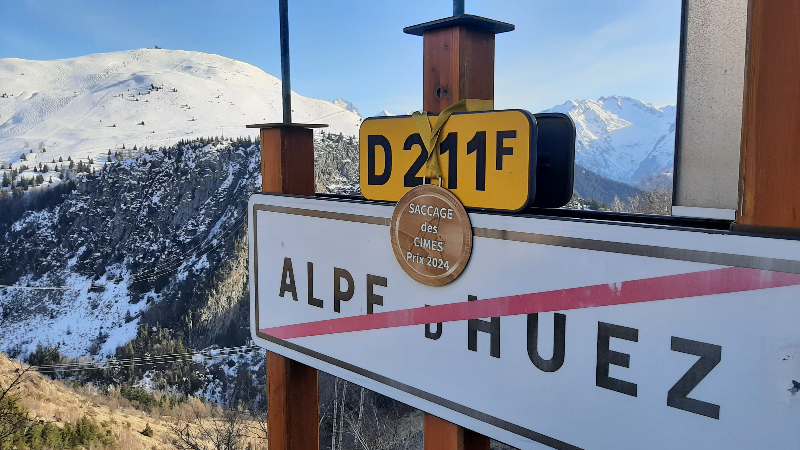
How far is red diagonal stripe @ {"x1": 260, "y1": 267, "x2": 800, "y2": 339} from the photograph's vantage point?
33.2 inches

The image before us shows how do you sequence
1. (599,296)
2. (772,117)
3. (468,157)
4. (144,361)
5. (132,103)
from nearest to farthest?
(772,117) → (599,296) → (468,157) → (144,361) → (132,103)

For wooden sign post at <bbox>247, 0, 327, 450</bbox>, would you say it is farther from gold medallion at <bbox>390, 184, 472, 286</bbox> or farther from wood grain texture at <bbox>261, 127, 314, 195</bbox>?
gold medallion at <bbox>390, 184, 472, 286</bbox>

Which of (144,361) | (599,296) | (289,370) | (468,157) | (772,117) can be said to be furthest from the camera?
(144,361)

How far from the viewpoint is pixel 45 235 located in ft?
122

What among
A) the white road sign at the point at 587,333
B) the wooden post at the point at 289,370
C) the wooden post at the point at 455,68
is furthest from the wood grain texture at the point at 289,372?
the wooden post at the point at 455,68

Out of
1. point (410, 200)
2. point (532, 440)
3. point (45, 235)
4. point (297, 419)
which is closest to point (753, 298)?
point (532, 440)

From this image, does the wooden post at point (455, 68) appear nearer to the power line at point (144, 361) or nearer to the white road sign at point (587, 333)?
the white road sign at point (587, 333)

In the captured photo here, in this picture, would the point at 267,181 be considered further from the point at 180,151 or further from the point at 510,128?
the point at 180,151

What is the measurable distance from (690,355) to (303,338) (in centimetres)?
132

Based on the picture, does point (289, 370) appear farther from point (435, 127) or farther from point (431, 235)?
point (435, 127)

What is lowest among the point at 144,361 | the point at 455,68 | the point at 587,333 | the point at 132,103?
the point at 144,361

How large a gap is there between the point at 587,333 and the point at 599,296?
0.28ft

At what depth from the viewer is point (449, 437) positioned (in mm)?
1326

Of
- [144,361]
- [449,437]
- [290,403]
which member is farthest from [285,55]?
[144,361]
